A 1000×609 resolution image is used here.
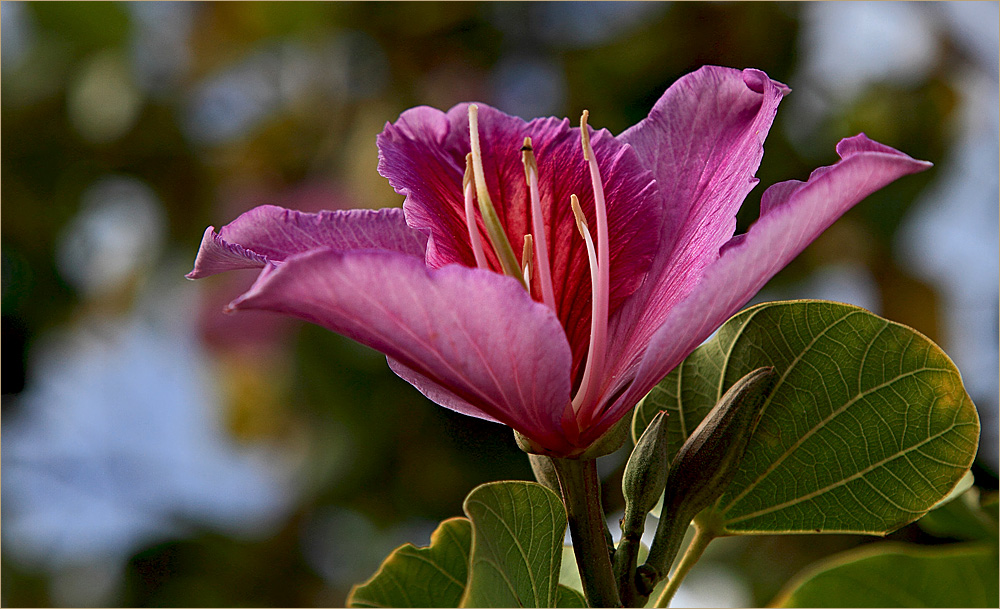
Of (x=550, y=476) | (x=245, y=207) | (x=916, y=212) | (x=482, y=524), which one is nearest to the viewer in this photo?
(x=482, y=524)

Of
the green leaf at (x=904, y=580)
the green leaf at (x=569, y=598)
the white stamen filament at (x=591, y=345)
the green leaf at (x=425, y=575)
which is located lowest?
the green leaf at (x=904, y=580)

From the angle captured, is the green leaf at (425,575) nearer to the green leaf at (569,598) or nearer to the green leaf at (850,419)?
the green leaf at (569,598)

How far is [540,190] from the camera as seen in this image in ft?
2.38

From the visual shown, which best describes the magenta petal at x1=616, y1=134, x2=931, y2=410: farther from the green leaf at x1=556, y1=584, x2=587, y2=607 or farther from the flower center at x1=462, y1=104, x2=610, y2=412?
the green leaf at x1=556, y1=584, x2=587, y2=607

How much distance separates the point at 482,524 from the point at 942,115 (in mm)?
2551

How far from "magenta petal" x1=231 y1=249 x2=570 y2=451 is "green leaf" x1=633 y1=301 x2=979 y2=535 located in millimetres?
227

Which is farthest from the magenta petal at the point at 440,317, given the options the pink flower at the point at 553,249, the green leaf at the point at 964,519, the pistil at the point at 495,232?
the green leaf at the point at 964,519

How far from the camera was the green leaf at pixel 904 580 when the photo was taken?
2.52 feet

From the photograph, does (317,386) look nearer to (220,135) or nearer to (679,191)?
(220,135)

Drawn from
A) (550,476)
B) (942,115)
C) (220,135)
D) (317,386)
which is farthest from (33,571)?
(942,115)

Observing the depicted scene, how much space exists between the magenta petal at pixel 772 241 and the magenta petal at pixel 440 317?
7 centimetres

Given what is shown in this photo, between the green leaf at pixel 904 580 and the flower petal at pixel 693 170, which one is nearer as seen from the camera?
the flower petal at pixel 693 170

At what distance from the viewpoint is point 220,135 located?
3.03 metres

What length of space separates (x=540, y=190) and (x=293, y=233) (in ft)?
Answer: 0.68
